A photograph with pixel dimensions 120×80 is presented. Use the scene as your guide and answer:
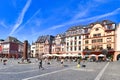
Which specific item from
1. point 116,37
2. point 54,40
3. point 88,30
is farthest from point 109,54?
point 54,40

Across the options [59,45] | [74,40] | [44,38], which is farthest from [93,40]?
[44,38]

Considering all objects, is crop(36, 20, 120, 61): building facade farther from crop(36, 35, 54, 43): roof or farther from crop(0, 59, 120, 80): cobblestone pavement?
crop(0, 59, 120, 80): cobblestone pavement

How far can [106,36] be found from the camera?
273 ft

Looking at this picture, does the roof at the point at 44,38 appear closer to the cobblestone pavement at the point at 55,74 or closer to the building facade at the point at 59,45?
the building facade at the point at 59,45

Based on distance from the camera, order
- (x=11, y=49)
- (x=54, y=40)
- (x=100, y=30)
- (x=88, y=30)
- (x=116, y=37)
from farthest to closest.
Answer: (x=11, y=49) < (x=54, y=40) < (x=88, y=30) < (x=100, y=30) < (x=116, y=37)

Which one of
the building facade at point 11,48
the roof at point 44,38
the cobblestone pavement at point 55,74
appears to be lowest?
the cobblestone pavement at point 55,74

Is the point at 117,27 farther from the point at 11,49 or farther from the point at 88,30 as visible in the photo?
the point at 11,49

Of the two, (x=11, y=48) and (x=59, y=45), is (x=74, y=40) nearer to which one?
(x=59, y=45)

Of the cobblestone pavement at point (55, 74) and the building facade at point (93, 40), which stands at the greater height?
the building facade at point (93, 40)

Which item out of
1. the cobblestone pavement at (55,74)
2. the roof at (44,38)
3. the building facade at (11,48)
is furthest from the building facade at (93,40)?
the cobblestone pavement at (55,74)

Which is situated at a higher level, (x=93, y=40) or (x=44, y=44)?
(x=93, y=40)

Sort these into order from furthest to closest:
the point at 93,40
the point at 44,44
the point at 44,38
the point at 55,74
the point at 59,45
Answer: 1. the point at 44,38
2. the point at 44,44
3. the point at 59,45
4. the point at 93,40
5. the point at 55,74

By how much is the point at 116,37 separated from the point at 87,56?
13.9 metres

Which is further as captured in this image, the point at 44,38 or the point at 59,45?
the point at 44,38
